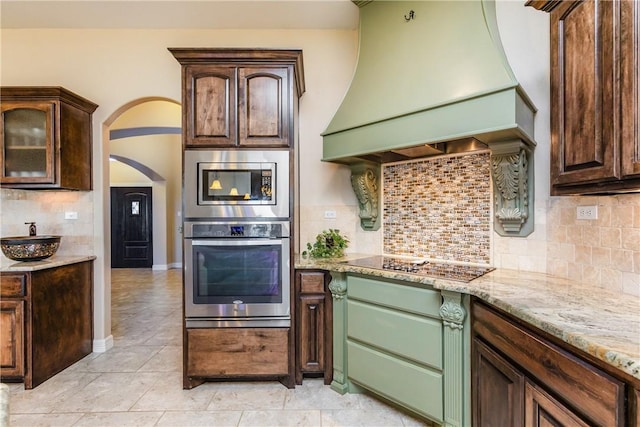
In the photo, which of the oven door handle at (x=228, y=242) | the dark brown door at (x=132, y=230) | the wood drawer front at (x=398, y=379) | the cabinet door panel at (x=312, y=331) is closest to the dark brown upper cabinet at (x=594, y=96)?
the wood drawer front at (x=398, y=379)

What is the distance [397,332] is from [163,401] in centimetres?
169

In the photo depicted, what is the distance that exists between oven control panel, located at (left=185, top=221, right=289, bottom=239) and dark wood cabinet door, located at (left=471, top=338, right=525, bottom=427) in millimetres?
1427

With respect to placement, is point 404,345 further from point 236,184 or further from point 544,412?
point 236,184

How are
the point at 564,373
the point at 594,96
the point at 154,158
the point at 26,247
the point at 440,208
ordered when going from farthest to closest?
the point at 154,158, the point at 26,247, the point at 440,208, the point at 594,96, the point at 564,373

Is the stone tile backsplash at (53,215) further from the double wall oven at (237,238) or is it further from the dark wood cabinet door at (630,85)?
the dark wood cabinet door at (630,85)

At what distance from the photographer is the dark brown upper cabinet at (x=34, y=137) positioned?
260 centimetres

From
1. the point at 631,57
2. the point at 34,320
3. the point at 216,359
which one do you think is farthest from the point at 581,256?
the point at 34,320

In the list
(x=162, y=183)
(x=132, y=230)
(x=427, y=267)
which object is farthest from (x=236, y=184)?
(x=132, y=230)

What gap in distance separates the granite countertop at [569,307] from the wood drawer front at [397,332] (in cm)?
24

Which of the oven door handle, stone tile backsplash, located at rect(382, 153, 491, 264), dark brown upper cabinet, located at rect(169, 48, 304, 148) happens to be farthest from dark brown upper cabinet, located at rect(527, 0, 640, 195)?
the oven door handle

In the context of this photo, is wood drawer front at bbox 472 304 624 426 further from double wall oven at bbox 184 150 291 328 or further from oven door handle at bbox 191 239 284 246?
oven door handle at bbox 191 239 284 246

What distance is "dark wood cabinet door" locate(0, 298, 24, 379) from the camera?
2377 mm

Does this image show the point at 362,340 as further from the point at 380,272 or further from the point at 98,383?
the point at 98,383

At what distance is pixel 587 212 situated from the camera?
1.73m
